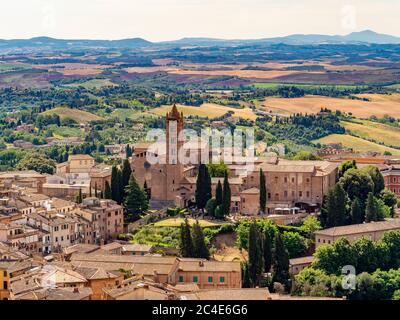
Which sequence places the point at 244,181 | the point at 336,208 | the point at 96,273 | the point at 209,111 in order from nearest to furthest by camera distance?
the point at 96,273 < the point at 336,208 < the point at 244,181 < the point at 209,111

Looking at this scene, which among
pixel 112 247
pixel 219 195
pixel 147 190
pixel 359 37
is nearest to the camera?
pixel 112 247

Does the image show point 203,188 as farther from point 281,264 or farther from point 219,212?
point 281,264

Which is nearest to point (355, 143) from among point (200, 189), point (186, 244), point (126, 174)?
point (200, 189)

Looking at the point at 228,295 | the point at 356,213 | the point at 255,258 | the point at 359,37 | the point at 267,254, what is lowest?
the point at 267,254

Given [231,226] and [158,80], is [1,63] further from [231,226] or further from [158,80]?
[231,226]

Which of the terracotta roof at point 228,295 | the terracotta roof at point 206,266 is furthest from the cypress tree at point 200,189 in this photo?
the terracotta roof at point 228,295

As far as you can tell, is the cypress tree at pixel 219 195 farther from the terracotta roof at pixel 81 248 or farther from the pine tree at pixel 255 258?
the terracotta roof at pixel 81 248
